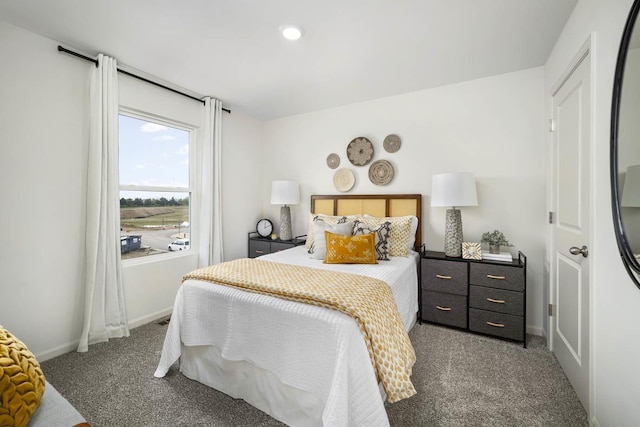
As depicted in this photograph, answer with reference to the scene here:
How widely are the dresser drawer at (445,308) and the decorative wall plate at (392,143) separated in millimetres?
1650

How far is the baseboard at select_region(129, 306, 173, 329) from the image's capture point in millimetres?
2820

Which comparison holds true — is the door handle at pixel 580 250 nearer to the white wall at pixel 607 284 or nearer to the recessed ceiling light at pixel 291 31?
the white wall at pixel 607 284

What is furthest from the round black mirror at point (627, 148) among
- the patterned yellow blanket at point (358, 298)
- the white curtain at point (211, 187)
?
the white curtain at point (211, 187)

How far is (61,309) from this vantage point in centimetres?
237

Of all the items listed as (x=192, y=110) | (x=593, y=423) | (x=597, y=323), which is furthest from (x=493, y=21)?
(x=192, y=110)

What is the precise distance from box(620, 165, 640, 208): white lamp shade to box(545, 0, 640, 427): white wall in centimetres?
21

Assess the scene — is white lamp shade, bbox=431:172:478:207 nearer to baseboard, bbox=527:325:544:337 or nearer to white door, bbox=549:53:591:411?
white door, bbox=549:53:591:411

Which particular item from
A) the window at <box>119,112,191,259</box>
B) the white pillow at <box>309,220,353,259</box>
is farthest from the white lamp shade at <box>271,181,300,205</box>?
the window at <box>119,112,191,259</box>

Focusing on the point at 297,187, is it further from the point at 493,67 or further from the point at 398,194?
the point at 493,67

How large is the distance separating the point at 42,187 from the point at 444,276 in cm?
353

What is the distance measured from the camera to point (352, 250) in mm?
2539

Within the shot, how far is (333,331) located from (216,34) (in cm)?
229

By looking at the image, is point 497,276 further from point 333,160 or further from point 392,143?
point 333,160

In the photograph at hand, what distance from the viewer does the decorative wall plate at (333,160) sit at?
3.76 meters
